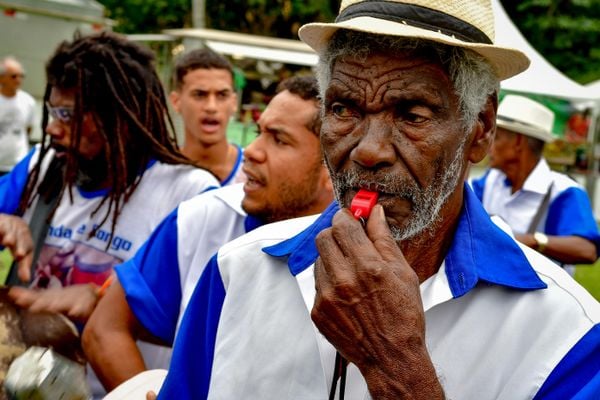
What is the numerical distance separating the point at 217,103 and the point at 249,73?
43.4ft

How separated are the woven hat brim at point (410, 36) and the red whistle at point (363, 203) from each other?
38 cm

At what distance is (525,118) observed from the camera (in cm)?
611

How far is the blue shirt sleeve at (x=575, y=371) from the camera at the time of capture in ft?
6.06

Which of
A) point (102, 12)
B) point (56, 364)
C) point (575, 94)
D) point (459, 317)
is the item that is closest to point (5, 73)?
point (102, 12)

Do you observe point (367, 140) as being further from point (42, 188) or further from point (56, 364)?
point (42, 188)

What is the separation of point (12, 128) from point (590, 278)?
26.9 ft

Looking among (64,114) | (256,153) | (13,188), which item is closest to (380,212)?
(256,153)

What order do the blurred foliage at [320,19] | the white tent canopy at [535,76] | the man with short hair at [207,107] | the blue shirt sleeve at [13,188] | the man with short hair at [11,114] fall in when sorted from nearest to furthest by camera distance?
1. the blue shirt sleeve at [13,188]
2. the man with short hair at [207,107]
3. the white tent canopy at [535,76]
4. the man with short hair at [11,114]
5. the blurred foliage at [320,19]

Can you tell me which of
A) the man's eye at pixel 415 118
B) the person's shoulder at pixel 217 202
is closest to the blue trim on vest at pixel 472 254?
the man's eye at pixel 415 118

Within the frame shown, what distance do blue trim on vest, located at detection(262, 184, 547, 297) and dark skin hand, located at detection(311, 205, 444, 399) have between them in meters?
0.27

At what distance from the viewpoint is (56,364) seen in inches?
96.4

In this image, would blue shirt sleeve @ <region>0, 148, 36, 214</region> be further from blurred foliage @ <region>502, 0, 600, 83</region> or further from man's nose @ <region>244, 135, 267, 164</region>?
blurred foliage @ <region>502, 0, 600, 83</region>

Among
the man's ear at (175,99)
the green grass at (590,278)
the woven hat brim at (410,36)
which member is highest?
the woven hat brim at (410,36)

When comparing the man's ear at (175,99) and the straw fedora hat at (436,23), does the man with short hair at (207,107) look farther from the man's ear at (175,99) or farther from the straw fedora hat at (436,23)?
the straw fedora hat at (436,23)
